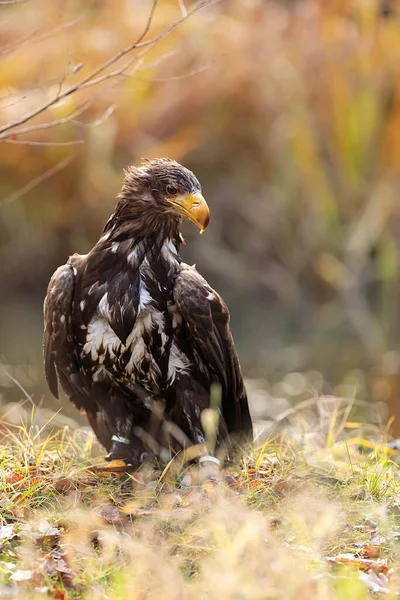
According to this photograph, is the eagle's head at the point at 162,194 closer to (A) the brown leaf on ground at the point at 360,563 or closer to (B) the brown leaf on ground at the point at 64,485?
(B) the brown leaf on ground at the point at 64,485

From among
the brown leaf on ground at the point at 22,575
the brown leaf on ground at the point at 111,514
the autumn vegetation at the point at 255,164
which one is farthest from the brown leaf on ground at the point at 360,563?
the autumn vegetation at the point at 255,164

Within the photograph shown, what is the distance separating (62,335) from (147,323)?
18.2 inches

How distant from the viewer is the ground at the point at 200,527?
123 inches

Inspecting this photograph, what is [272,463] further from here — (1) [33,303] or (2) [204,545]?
(1) [33,303]

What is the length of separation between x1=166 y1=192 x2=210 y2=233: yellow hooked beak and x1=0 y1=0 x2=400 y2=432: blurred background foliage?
8.48 metres

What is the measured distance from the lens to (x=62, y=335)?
4637mm

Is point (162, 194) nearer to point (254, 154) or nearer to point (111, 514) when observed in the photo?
point (111, 514)

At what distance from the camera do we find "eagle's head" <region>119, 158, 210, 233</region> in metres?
4.48

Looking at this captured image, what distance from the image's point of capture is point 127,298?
4.47 meters

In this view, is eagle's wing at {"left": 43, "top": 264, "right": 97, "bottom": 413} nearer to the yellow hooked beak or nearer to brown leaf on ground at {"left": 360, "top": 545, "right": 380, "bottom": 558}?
the yellow hooked beak

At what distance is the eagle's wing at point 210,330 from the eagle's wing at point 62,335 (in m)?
0.55

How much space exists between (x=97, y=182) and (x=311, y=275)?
3551mm

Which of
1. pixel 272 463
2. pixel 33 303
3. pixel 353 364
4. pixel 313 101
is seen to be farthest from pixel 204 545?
pixel 313 101

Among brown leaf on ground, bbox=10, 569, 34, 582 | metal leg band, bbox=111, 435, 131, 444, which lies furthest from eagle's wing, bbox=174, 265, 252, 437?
brown leaf on ground, bbox=10, 569, 34, 582
